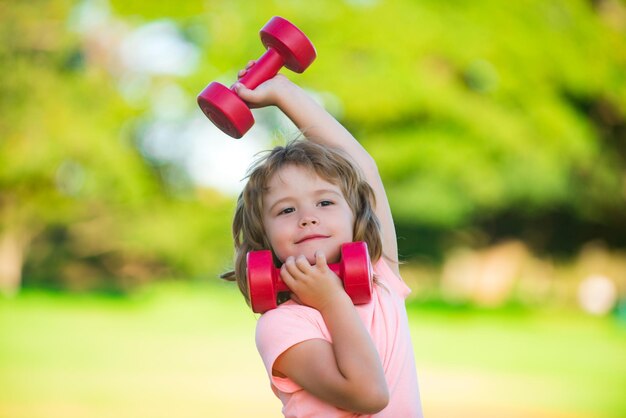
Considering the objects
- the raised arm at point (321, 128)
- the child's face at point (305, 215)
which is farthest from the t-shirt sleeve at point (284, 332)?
the raised arm at point (321, 128)

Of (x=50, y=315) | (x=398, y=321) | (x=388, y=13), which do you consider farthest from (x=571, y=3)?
(x=398, y=321)

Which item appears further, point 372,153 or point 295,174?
point 372,153

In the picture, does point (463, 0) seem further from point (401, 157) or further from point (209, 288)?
point (209, 288)

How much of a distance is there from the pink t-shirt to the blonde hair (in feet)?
0.53

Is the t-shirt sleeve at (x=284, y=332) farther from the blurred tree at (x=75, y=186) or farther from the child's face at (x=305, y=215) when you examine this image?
the blurred tree at (x=75, y=186)

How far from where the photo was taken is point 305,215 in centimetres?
191

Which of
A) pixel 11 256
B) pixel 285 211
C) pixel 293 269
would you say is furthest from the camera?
pixel 11 256

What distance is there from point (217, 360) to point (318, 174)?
6.66 meters

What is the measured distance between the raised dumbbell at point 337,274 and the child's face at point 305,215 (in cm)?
8

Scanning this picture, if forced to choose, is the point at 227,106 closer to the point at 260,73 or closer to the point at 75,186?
the point at 260,73

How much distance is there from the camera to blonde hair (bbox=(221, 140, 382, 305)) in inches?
79.3

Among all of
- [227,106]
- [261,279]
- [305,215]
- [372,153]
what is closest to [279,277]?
[261,279]

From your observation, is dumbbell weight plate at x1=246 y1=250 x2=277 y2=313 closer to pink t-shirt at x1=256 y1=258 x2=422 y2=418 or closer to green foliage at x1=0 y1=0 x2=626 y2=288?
pink t-shirt at x1=256 y1=258 x2=422 y2=418

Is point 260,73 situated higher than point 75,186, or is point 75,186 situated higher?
point 75,186
